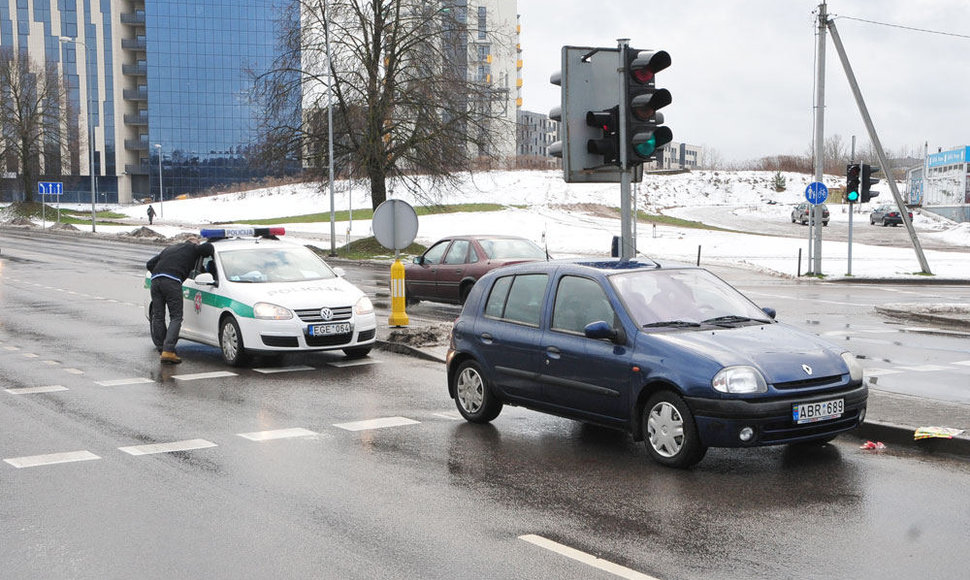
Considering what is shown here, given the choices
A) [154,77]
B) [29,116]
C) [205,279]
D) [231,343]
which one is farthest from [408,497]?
[154,77]

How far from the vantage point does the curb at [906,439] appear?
300 inches

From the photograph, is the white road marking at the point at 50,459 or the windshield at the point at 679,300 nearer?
the white road marking at the point at 50,459

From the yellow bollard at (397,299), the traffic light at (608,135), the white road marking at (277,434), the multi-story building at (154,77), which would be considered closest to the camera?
the white road marking at (277,434)

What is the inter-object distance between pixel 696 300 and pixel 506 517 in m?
2.87

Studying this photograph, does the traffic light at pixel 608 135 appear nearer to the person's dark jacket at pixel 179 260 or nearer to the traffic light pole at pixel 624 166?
the traffic light pole at pixel 624 166

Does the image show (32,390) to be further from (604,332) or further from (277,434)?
(604,332)

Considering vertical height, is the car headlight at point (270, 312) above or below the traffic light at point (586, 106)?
below

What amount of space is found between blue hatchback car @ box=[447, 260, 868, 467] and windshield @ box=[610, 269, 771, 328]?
A: 0.01m

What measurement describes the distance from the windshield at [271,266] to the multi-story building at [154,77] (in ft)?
317

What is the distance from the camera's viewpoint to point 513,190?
8325cm

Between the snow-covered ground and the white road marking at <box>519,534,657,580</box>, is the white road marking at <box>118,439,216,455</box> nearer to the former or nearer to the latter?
the white road marking at <box>519,534,657,580</box>

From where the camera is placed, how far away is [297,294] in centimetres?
1284

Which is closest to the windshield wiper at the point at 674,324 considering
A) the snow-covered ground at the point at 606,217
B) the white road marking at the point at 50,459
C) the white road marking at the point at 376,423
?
the white road marking at the point at 376,423

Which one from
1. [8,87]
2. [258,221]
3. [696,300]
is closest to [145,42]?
[8,87]
